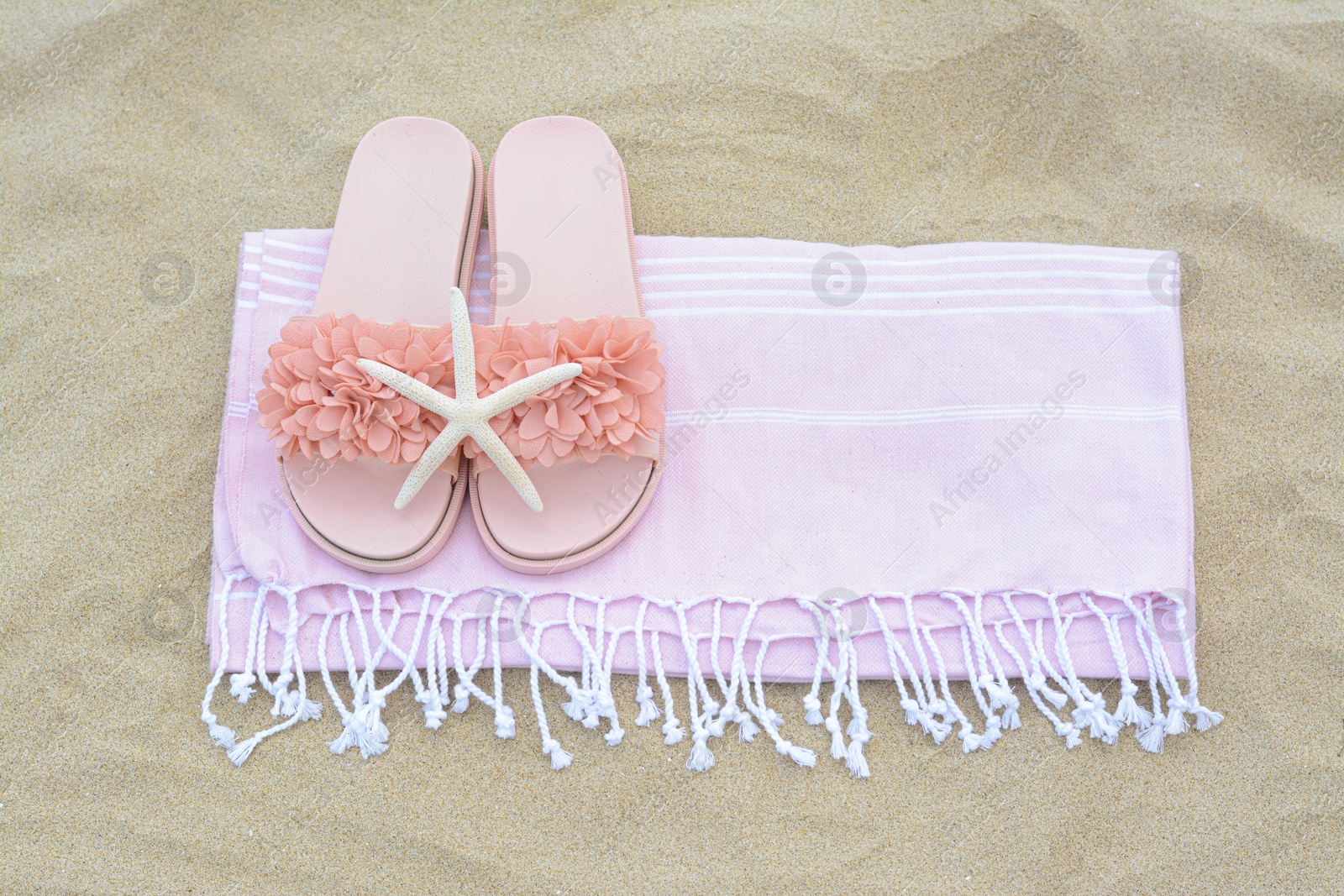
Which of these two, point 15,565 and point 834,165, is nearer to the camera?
point 15,565

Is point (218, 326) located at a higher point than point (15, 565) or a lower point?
higher

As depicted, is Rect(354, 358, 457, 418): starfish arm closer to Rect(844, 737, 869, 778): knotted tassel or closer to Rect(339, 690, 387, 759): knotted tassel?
Rect(339, 690, 387, 759): knotted tassel

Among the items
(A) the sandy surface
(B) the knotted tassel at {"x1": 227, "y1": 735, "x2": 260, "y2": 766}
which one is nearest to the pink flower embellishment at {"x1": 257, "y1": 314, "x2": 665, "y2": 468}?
(A) the sandy surface

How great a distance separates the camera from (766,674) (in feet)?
4.44

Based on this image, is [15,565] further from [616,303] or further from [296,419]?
[616,303]

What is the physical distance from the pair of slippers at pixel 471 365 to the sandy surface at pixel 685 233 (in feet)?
0.64

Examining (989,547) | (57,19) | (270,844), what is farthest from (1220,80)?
(57,19)

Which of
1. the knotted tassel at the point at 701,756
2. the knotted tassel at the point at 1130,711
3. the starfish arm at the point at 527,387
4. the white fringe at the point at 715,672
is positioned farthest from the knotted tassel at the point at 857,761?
the starfish arm at the point at 527,387

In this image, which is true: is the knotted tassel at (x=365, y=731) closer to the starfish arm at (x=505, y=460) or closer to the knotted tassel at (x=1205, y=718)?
the starfish arm at (x=505, y=460)

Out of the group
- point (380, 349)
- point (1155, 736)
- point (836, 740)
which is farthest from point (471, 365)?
point (1155, 736)

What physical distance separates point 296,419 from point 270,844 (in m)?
0.62

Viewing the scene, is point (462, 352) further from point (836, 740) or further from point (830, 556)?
point (836, 740)

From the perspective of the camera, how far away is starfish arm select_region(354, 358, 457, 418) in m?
1.23

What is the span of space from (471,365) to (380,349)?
14cm
